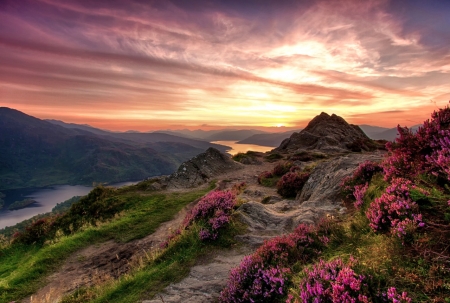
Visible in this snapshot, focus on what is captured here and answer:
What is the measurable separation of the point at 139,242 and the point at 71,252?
4309 millimetres

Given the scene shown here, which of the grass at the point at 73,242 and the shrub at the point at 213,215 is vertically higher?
the shrub at the point at 213,215

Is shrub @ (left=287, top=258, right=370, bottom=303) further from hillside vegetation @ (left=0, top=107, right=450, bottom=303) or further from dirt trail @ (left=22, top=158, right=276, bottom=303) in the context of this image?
dirt trail @ (left=22, top=158, right=276, bottom=303)

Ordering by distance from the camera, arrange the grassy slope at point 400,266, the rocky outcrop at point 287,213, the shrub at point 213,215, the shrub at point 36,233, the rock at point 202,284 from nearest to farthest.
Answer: the grassy slope at point 400,266, the rock at point 202,284, the shrub at point 213,215, the rocky outcrop at point 287,213, the shrub at point 36,233

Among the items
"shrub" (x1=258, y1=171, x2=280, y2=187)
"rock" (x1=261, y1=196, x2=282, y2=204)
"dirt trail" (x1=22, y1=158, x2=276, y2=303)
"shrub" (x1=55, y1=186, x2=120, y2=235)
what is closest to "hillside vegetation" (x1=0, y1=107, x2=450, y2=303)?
"dirt trail" (x1=22, y1=158, x2=276, y2=303)

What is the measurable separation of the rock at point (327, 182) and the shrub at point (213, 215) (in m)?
4.97

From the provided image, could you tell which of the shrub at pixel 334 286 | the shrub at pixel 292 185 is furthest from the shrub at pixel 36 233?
the shrub at pixel 334 286

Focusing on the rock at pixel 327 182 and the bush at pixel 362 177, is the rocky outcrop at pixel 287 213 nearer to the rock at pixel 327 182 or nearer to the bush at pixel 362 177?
the rock at pixel 327 182

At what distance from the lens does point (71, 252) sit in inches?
610

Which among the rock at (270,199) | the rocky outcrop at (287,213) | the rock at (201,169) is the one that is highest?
the rocky outcrop at (287,213)

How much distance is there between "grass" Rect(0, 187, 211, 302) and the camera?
1222 centimetres

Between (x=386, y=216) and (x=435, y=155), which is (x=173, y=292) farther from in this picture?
(x=435, y=155)

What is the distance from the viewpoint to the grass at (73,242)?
12.2 metres

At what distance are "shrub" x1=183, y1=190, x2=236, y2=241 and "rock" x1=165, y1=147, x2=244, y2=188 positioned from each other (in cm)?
2060

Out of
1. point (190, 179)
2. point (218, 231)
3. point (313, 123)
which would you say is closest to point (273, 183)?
point (190, 179)
